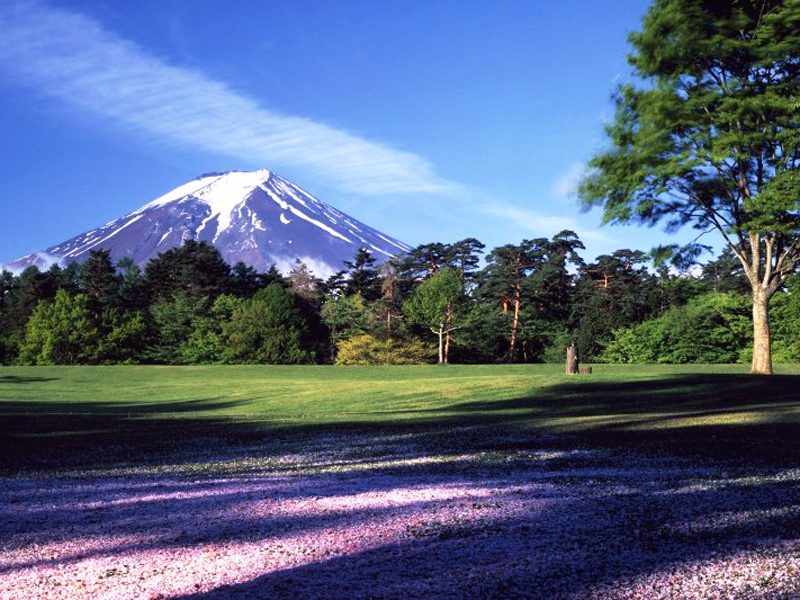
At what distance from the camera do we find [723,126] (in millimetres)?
27766

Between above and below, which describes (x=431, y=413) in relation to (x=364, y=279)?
below

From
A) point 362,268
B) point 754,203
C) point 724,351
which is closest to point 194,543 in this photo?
point 754,203

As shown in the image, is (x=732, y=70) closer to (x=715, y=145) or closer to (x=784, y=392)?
(x=715, y=145)

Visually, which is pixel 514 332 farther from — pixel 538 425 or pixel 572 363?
pixel 538 425

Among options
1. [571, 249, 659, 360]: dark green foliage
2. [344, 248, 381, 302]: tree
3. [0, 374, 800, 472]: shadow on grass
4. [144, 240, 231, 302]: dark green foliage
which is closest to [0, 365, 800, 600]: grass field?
[0, 374, 800, 472]: shadow on grass

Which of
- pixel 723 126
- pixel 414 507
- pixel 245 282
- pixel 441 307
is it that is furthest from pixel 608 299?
pixel 414 507

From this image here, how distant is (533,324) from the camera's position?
7800cm

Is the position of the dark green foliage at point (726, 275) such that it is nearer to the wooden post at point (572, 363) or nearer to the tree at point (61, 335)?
the wooden post at point (572, 363)

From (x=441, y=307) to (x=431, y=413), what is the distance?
180 ft

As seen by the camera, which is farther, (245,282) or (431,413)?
(245,282)

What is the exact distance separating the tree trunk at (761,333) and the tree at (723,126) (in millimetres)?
38

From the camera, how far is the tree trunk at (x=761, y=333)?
27719 mm

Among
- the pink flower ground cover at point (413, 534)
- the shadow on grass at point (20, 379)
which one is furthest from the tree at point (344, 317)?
the pink flower ground cover at point (413, 534)

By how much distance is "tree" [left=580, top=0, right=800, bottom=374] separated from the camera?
25.7 metres
